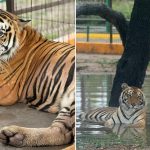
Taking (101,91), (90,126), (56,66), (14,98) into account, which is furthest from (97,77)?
(14,98)

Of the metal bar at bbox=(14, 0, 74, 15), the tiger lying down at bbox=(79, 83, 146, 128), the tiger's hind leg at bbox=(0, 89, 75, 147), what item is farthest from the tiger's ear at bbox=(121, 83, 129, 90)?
the metal bar at bbox=(14, 0, 74, 15)

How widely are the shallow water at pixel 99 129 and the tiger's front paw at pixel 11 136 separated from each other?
0.32 metres

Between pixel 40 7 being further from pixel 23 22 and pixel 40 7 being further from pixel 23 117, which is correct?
pixel 23 117

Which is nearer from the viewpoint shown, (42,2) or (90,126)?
(90,126)

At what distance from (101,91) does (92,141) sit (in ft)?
0.74

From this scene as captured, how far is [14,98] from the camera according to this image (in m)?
3.02

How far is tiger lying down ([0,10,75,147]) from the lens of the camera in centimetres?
285

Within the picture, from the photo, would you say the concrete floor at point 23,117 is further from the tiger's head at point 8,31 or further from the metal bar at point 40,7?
the metal bar at point 40,7

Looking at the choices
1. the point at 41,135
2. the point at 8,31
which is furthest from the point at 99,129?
the point at 8,31

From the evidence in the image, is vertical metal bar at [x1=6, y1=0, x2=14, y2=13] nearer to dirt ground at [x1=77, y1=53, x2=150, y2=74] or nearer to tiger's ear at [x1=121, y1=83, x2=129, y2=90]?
dirt ground at [x1=77, y1=53, x2=150, y2=74]

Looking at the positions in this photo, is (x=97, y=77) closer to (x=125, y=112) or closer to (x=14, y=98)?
(x=125, y=112)

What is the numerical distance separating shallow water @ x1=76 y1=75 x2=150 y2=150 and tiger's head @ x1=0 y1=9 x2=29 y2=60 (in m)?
0.58

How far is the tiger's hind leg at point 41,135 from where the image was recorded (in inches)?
104

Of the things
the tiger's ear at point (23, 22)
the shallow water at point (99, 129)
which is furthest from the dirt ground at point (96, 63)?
the tiger's ear at point (23, 22)
